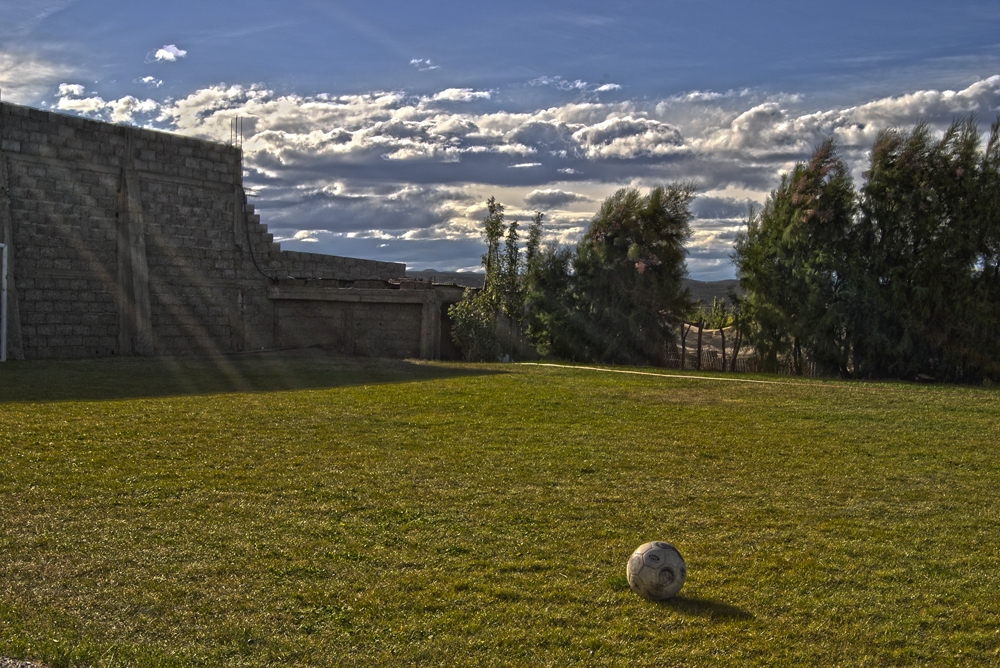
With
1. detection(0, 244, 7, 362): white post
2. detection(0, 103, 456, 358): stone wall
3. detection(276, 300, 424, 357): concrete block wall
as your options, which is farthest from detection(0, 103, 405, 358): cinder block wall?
detection(0, 244, 7, 362): white post

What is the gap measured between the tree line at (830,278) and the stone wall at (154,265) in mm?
3624

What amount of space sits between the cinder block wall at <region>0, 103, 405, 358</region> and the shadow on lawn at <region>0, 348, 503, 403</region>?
1.86 metres

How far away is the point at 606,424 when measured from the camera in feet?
42.6

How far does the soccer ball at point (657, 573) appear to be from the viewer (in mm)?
5445

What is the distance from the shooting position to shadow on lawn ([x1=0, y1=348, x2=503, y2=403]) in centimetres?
1538

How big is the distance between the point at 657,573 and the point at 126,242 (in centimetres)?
2185

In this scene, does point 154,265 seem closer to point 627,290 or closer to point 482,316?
point 482,316

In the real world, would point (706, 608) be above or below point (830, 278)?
below

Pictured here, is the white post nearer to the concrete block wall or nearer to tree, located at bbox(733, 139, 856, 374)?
the concrete block wall

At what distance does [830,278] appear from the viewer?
78.6 feet

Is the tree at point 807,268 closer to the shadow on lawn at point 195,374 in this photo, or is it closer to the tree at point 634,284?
the tree at point 634,284

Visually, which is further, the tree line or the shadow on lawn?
the tree line

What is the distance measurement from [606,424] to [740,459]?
9.31ft

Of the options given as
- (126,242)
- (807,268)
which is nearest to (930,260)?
(807,268)
